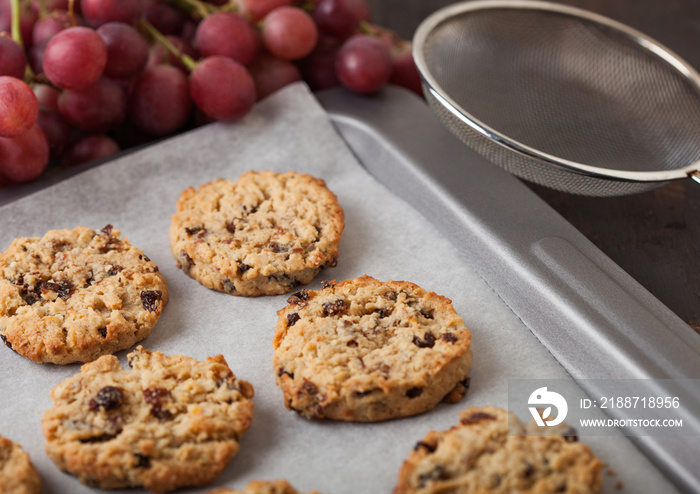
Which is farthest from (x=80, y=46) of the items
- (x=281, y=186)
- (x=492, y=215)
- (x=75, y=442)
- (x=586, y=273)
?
(x=586, y=273)

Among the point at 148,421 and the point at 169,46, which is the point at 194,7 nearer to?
the point at 169,46


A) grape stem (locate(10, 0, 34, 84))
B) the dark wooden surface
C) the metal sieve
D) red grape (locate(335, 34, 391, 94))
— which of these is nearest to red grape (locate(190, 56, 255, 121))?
red grape (locate(335, 34, 391, 94))

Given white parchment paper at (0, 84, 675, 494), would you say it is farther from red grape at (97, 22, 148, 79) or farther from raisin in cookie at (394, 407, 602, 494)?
red grape at (97, 22, 148, 79)

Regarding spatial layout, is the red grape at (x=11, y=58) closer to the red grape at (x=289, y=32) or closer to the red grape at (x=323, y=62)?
the red grape at (x=289, y=32)

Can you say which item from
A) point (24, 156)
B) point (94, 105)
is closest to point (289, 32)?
point (94, 105)

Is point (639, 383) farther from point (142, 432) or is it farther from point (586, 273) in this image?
point (142, 432)

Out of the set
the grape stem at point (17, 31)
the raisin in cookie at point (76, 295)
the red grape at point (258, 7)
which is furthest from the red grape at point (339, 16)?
the raisin in cookie at point (76, 295)
